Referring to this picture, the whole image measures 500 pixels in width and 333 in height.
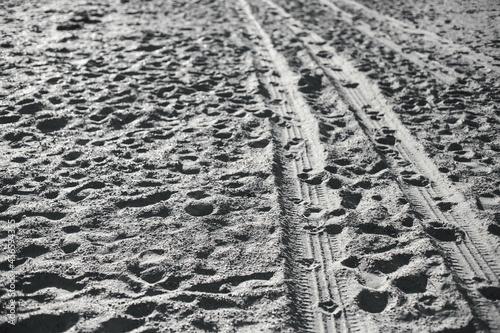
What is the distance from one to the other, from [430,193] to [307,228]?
3.91ft

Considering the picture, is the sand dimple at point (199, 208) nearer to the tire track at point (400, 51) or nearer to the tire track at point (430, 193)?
the tire track at point (430, 193)

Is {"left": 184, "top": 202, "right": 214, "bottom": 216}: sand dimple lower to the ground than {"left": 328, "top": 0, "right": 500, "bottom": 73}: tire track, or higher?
lower

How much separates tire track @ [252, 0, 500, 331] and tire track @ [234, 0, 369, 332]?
674mm

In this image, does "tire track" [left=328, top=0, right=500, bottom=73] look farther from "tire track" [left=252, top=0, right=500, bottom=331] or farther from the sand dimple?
the sand dimple

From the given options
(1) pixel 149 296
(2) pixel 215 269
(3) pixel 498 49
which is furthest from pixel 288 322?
(3) pixel 498 49

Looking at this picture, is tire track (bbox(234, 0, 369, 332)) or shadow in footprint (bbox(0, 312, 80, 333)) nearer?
shadow in footprint (bbox(0, 312, 80, 333))

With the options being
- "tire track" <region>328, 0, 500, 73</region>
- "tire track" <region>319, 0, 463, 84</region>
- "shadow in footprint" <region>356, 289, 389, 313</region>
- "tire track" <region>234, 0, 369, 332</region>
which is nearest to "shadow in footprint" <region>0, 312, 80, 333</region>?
"tire track" <region>234, 0, 369, 332</region>

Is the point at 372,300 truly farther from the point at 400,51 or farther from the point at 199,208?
the point at 400,51

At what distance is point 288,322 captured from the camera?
9.21 ft

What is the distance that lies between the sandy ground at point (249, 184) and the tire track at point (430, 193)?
19 mm

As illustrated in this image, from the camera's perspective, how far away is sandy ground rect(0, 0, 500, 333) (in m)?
2.94

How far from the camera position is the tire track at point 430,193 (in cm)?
310

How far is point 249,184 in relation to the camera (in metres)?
4.18

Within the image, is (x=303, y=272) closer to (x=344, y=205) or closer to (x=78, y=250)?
(x=344, y=205)
